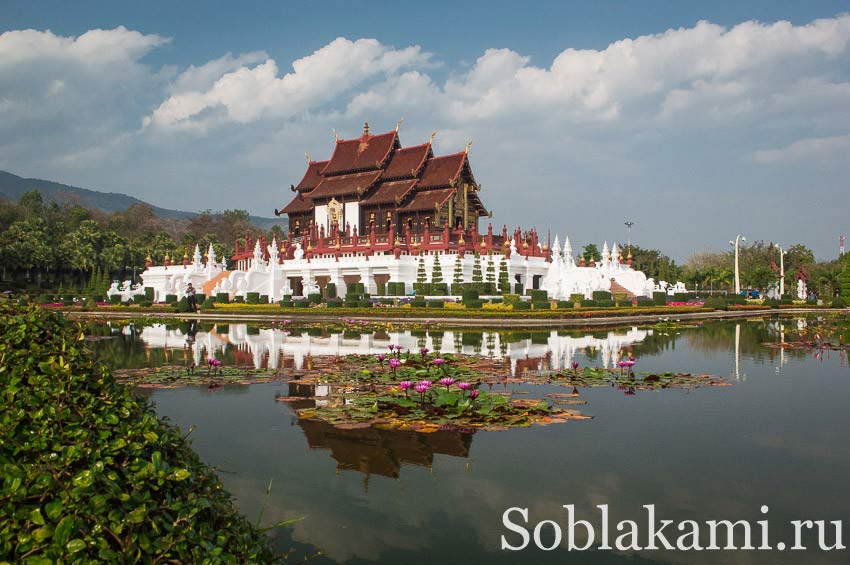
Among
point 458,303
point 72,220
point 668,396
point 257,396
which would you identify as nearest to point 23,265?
point 72,220

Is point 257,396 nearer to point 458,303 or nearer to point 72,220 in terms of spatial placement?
point 458,303

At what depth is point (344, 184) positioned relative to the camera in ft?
191

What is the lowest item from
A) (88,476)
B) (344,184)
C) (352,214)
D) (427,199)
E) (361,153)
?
(88,476)

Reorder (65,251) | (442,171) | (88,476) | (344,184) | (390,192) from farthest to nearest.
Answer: (65,251) → (344,184) → (390,192) → (442,171) → (88,476)

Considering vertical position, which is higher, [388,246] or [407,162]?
[407,162]

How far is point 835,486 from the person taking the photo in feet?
22.5

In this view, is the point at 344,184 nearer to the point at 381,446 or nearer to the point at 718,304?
the point at 718,304

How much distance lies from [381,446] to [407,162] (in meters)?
49.6

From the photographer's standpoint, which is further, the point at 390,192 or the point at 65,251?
the point at 65,251

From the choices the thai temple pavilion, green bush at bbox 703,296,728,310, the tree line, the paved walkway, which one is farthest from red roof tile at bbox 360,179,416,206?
green bush at bbox 703,296,728,310

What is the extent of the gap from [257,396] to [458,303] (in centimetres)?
2523

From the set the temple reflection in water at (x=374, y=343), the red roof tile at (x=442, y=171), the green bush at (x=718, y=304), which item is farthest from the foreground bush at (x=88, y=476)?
the red roof tile at (x=442, y=171)

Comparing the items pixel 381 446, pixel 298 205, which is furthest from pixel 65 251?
pixel 381 446

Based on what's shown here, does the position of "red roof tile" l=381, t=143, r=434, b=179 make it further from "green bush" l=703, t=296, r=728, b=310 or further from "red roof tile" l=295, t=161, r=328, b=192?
"green bush" l=703, t=296, r=728, b=310
